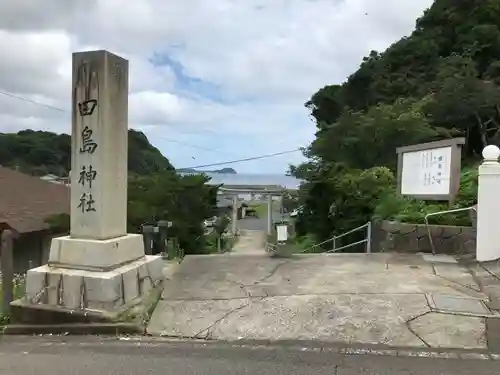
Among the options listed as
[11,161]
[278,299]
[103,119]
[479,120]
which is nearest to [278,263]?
[278,299]

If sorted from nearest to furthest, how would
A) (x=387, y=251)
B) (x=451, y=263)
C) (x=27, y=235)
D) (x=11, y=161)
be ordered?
(x=451, y=263), (x=387, y=251), (x=27, y=235), (x=11, y=161)

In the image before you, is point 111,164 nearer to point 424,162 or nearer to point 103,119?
point 103,119

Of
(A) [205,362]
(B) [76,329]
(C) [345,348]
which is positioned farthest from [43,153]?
(C) [345,348]

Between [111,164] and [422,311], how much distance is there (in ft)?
12.8

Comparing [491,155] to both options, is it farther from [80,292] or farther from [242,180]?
[242,180]

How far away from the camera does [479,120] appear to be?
19969 mm

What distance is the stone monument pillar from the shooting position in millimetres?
5730

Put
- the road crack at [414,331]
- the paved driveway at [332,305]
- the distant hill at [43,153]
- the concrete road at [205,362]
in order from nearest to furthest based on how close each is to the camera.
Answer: the concrete road at [205,362]
the road crack at [414,331]
the paved driveway at [332,305]
the distant hill at [43,153]

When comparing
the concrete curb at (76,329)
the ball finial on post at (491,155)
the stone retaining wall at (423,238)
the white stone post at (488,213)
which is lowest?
the concrete curb at (76,329)

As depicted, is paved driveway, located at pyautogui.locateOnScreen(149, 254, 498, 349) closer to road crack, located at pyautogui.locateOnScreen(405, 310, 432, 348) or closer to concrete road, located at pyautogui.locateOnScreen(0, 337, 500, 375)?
road crack, located at pyautogui.locateOnScreen(405, 310, 432, 348)

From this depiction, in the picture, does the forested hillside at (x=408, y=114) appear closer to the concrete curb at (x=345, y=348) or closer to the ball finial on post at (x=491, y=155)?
the ball finial on post at (x=491, y=155)

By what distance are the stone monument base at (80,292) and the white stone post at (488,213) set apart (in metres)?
5.06

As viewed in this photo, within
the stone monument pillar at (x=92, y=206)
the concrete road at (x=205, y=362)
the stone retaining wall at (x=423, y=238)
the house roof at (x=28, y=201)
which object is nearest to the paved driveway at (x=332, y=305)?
the concrete road at (x=205, y=362)

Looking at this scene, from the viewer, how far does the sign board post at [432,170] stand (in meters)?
9.46
